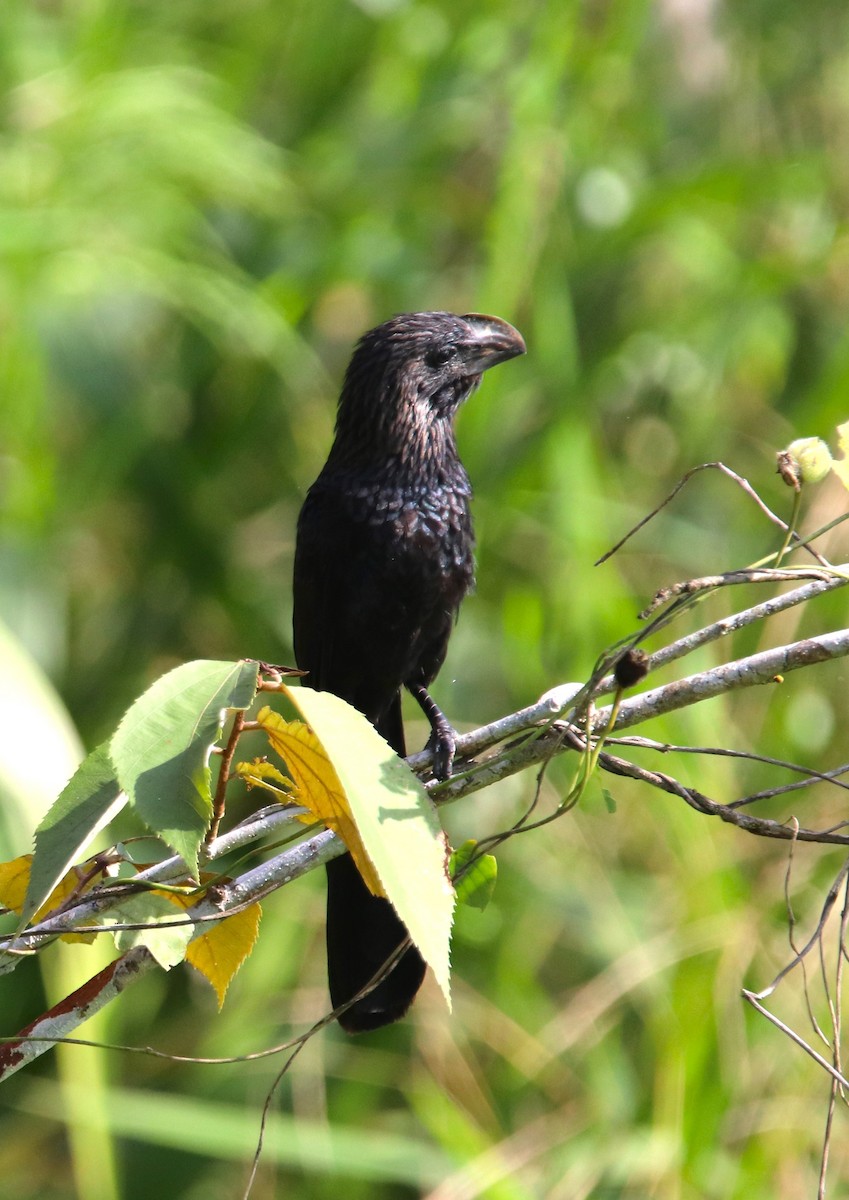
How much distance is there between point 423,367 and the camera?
2.72m

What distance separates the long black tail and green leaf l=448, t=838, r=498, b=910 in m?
0.75

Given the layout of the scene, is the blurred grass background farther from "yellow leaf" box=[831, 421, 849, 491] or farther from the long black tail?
"yellow leaf" box=[831, 421, 849, 491]

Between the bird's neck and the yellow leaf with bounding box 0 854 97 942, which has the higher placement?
the bird's neck

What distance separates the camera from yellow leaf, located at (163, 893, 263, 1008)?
1492 mm

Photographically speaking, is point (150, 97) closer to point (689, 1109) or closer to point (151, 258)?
point (151, 258)

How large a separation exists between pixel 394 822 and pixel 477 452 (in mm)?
2584

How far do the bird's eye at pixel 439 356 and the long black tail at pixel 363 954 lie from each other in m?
0.96

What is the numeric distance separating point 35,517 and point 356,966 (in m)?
1.93

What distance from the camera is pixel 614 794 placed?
3.71 m

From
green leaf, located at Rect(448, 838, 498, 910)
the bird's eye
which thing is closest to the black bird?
the bird's eye

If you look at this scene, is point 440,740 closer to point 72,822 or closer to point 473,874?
point 473,874

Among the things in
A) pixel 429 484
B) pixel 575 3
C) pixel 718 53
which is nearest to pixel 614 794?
pixel 429 484

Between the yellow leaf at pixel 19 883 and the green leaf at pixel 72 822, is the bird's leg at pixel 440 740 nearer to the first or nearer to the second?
the yellow leaf at pixel 19 883

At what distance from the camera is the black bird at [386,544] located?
248 centimetres
